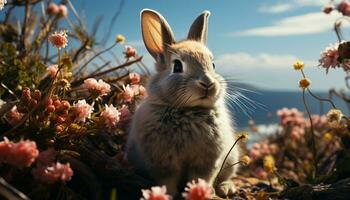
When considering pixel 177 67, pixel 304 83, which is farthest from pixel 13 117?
pixel 304 83

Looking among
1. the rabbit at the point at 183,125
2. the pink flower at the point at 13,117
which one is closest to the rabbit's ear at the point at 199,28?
the rabbit at the point at 183,125

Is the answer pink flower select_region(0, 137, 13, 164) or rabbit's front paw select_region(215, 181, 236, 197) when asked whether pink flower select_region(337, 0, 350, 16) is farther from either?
pink flower select_region(0, 137, 13, 164)

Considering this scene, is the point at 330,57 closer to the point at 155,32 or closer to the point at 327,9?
the point at 327,9

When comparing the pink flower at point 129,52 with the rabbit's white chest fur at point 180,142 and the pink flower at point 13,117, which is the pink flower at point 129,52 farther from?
the pink flower at point 13,117

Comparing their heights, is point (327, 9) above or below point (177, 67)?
above

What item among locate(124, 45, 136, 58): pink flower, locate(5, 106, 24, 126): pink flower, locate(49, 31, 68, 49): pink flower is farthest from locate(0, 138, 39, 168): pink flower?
locate(124, 45, 136, 58): pink flower

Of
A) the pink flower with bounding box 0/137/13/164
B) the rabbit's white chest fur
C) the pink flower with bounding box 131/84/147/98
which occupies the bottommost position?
the pink flower with bounding box 0/137/13/164
